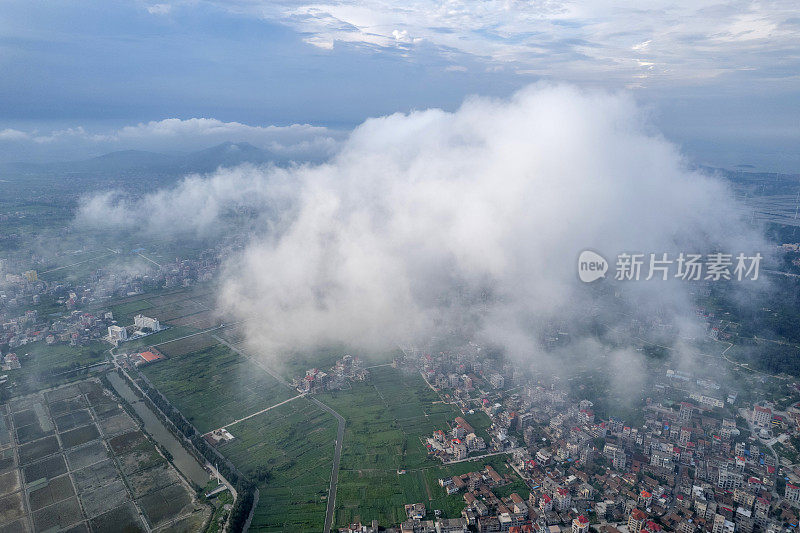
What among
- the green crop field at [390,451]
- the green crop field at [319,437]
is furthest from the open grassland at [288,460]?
the green crop field at [390,451]

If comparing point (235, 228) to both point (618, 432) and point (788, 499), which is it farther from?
point (788, 499)

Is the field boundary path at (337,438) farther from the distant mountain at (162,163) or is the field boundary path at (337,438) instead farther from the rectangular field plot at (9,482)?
the distant mountain at (162,163)

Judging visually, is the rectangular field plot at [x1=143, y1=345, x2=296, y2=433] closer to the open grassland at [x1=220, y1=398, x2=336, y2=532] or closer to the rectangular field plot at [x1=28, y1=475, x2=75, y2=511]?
the open grassland at [x1=220, y1=398, x2=336, y2=532]

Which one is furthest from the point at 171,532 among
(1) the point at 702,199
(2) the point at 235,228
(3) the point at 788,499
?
(2) the point at 235,228

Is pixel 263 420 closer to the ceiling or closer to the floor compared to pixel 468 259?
closer to the floor

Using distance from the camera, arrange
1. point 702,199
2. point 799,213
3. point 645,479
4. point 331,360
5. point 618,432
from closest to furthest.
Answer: point 645,479 → point 618,432 → point 331,360 → point 702,199 → point 799,213

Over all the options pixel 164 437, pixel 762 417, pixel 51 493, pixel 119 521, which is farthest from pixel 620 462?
pixel 51 493
